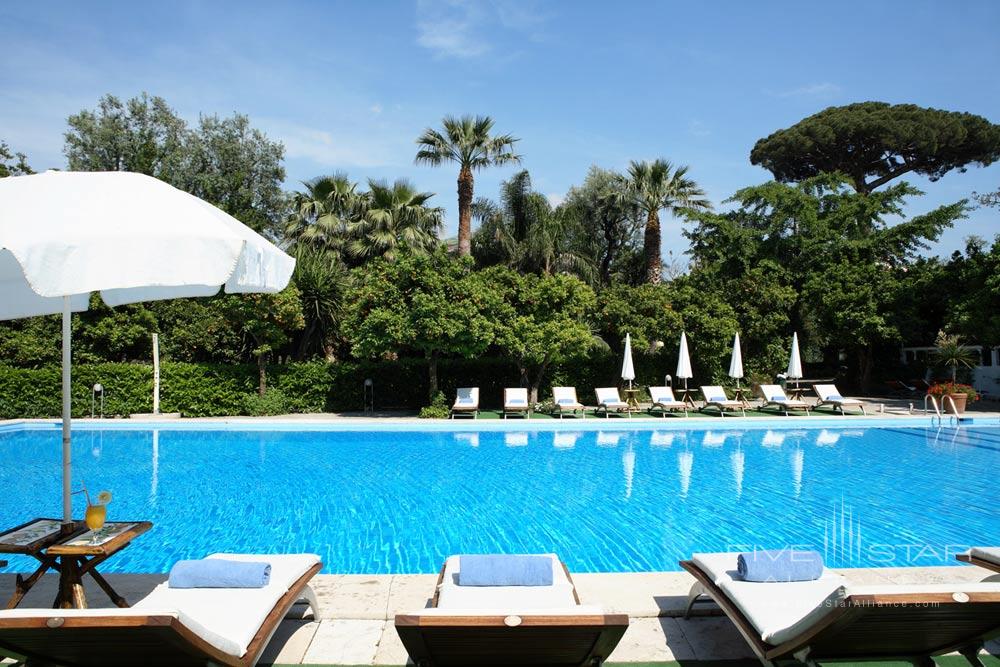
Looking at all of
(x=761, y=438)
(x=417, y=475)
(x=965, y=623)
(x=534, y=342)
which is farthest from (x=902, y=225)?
(x=965, y=623)

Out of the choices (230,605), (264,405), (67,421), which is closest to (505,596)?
(230,605)

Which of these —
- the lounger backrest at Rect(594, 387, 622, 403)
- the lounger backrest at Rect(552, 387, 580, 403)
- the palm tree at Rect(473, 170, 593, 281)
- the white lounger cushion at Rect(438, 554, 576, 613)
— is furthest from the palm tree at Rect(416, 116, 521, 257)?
the white lounger cushion at Rect(438, 554, 576, 613)

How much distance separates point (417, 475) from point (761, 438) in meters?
8.85

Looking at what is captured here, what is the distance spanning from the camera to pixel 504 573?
12.6 ft

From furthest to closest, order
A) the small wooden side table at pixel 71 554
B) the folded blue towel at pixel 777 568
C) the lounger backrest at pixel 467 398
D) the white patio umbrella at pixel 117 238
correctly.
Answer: the lounger backrest at pixel 467 398, the folded blue towel at pixel 777 568, the small wooden side table at pixel 71 554, the white patio umbrella at pixel 117 238

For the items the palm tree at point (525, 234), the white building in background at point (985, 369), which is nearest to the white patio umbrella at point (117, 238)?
the palm tree at point (525, 234)

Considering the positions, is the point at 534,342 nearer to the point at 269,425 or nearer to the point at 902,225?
the point at 269,425

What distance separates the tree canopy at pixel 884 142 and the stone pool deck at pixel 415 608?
3818 centimetres

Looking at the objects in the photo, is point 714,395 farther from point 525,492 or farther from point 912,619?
point 912,619

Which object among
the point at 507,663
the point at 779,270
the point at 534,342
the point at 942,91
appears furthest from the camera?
the point at 942,91

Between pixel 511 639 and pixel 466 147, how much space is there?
72.7ft

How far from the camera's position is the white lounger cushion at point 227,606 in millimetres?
2986

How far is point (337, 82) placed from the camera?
16297 mm

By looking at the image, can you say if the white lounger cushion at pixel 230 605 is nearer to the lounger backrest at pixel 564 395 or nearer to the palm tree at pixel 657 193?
the lounger backrest at pixel 564 395
